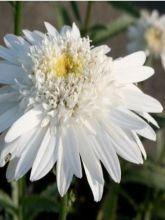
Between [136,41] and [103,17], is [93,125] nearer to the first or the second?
[136,41]

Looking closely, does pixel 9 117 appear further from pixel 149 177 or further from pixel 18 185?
pixel 149 177

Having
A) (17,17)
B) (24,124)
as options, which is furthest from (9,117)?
(17,17)

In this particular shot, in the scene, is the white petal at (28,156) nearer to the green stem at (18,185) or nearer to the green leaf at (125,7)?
the green stem at (18,185)

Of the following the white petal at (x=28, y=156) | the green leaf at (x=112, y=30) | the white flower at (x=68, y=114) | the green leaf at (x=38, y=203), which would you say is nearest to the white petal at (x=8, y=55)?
the white flower at (x=68, y=114)

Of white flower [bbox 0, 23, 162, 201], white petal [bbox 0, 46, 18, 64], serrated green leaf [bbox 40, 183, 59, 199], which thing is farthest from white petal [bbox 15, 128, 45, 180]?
serrated green leaf [bbox 40, 183, 59, 199]

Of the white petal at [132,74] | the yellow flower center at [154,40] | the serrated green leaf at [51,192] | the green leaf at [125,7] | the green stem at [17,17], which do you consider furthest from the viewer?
the yellow flower center at [154,40]
